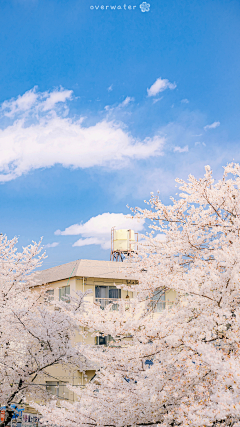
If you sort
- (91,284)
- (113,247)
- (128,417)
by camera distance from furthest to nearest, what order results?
(113,247)
(91,284)
(128,417)

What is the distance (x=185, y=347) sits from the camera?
218 inches

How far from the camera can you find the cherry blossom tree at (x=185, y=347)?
475 cm

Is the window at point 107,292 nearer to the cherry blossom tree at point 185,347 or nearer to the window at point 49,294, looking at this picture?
the window at point 49,294

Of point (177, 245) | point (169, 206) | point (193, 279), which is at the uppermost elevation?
point (169, 206)

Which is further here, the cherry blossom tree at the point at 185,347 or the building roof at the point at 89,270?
the building roof at the point at 89,270

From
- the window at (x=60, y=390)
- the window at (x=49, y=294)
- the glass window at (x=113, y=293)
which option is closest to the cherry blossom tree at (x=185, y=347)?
the window at (x=60, y=390)

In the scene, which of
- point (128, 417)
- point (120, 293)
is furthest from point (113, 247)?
point (128, 417)

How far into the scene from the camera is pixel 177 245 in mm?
8781

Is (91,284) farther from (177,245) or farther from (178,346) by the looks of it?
(178,346)

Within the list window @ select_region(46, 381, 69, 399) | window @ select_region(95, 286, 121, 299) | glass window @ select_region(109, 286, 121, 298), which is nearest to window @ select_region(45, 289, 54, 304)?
window @ select_region(95, 286, 121, 299)

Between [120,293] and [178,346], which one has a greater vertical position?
[120,293]

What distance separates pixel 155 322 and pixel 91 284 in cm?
1440

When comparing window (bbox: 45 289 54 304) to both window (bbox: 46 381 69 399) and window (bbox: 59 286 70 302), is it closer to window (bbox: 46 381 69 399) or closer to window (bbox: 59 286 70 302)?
window (bbox: 59 286 70 302)

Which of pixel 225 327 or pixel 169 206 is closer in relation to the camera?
pixel 225 327
